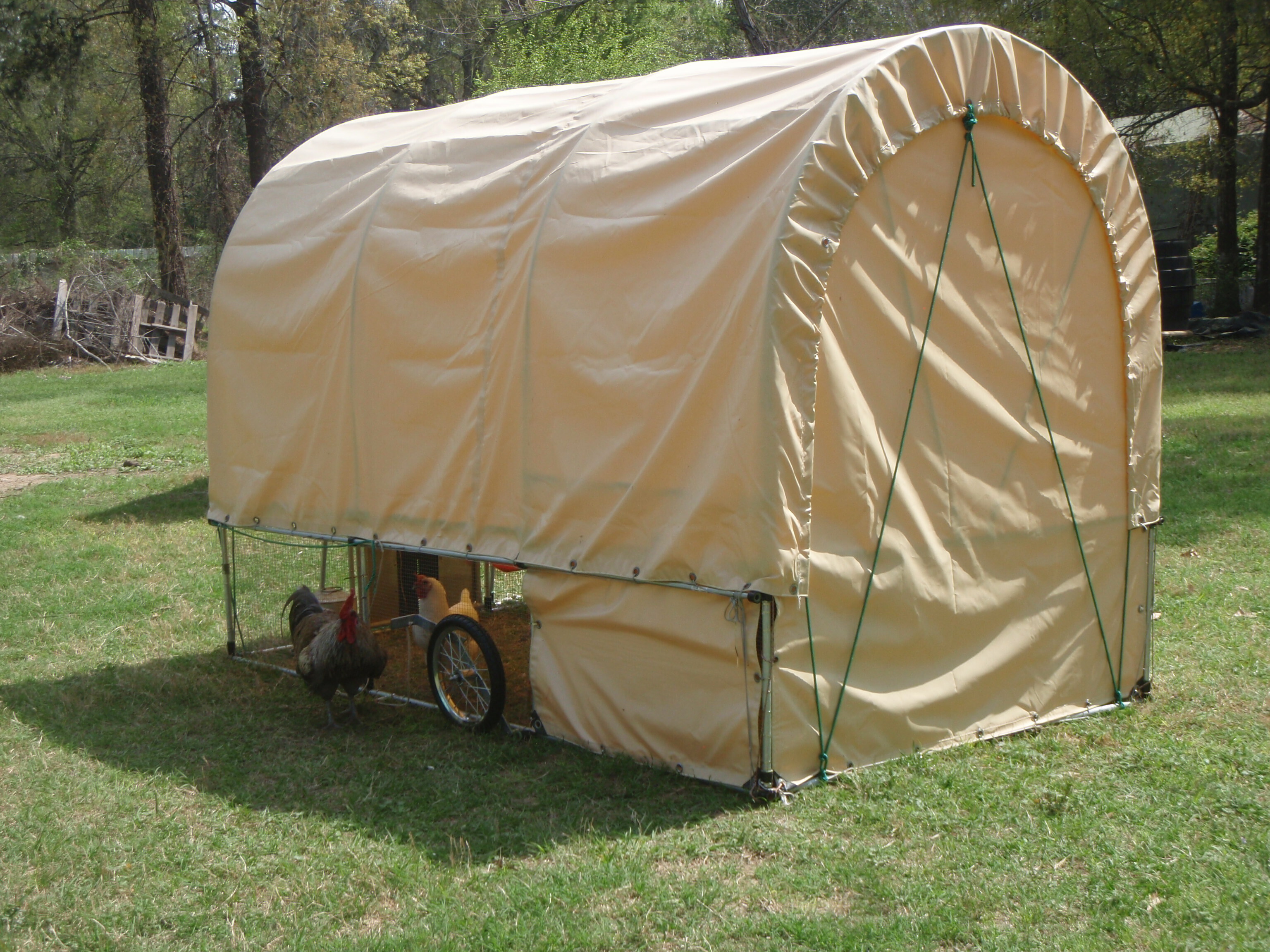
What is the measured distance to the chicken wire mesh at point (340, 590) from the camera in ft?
26.2

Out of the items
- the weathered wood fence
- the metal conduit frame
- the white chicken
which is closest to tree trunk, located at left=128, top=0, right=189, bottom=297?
the weathered wood fence

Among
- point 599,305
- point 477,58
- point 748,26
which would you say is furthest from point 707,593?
point 477,58

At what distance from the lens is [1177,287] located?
24203mm

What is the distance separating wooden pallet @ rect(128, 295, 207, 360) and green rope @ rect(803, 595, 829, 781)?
985 inches

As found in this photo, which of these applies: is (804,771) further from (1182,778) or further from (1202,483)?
(1202,483)

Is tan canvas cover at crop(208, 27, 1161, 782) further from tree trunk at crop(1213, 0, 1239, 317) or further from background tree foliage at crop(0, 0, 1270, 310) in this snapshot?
tree trunk at crop(1213, 0, 1239, 317)

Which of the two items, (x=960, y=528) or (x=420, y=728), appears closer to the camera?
(x=960, y=528)

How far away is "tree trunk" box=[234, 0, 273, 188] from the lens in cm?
2250

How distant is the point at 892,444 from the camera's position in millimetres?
5637

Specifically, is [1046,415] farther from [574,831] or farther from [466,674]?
[466,674]

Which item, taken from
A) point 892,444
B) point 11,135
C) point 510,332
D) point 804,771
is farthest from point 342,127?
point 11,135

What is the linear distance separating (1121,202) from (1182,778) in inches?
124

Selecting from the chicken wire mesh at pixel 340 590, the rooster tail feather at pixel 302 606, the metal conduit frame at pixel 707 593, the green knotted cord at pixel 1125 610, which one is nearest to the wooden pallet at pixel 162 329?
the chicken wire mesh at pixel 340 590

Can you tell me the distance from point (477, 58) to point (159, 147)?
12.5 meters
